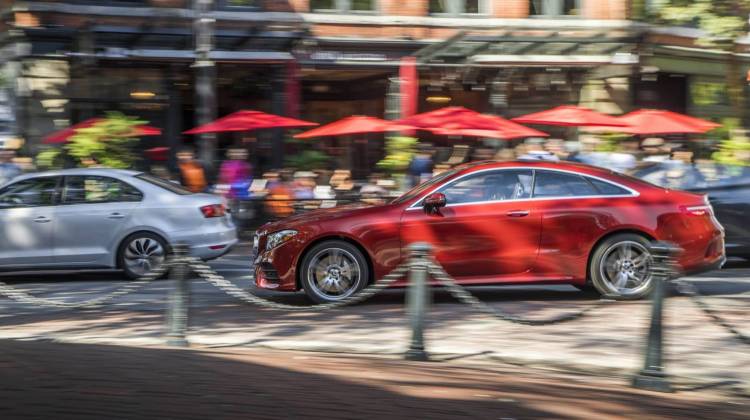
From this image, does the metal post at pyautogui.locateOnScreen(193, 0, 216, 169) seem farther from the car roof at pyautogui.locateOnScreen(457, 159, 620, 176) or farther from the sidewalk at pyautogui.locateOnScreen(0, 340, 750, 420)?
the sidewalk at pyautogui.locateOnScreen(0, 340, 750, 420)

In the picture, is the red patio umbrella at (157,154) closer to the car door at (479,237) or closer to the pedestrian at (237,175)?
→ the pedestrian at (237,175)

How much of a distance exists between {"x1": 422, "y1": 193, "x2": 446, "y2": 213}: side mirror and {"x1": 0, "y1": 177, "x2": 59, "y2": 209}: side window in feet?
17.3

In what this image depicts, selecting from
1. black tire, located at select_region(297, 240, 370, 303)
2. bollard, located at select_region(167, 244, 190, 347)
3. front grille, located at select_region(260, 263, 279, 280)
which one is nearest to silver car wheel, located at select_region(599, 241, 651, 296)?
black tire, located at select_region(297, 240, 370, 303)

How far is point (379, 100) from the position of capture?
81.8 feet

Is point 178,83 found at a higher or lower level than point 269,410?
higher

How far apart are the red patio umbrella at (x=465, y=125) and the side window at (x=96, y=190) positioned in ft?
24.9

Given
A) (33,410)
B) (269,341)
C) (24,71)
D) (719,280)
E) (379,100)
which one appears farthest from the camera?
(379,100)

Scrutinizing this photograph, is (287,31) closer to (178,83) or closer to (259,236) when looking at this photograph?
(178,83)

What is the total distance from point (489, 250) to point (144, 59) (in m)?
14.3

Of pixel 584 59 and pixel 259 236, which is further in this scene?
pixel 584 59

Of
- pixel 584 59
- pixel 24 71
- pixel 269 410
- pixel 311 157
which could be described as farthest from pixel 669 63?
pixel 269 410

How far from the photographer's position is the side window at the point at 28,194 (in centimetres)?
1267

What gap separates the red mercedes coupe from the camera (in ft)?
33.5

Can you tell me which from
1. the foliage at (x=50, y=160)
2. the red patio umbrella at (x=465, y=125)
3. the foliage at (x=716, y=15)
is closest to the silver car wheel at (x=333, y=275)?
the red patio umbrella at (x=465, y=125)
